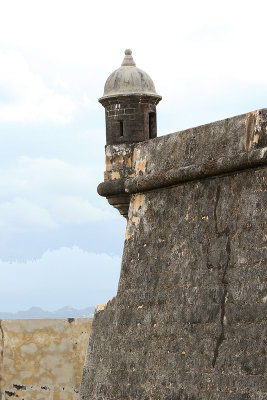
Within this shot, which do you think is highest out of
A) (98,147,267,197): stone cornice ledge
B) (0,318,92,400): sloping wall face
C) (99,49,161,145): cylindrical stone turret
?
(99,49,161,145): cylindrical stone turret

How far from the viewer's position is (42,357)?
944 cm

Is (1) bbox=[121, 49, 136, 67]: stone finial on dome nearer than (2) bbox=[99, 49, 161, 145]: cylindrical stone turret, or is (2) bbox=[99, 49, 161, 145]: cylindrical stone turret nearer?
(2) bbox=[99, 49, 161, 145]: cylindrical stone turret

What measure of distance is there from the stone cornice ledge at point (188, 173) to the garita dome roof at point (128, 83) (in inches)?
35.0

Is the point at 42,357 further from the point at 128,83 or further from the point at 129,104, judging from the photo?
the point at 128,83

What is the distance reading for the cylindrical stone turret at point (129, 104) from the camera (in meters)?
8.98

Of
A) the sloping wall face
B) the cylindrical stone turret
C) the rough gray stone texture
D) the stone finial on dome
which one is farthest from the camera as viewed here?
the sloping wall face

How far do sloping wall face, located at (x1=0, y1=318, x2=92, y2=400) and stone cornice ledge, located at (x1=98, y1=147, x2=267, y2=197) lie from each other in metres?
1.57

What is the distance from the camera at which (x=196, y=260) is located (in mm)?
7109

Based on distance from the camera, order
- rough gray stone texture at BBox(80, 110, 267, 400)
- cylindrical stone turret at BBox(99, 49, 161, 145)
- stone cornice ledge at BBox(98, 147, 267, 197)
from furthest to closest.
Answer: cylindrical stone turret at BBox(99, 49, 161, 145) → stone cornice ledge at BBox(98, 147, 267, 197) → rough gray stone texture at BBox(80, 110, 267, 400)

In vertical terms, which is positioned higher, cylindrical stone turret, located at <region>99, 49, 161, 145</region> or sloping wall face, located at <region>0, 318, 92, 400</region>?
cylindrical stone turret, located at <region>99, 49, 161, 145</region>

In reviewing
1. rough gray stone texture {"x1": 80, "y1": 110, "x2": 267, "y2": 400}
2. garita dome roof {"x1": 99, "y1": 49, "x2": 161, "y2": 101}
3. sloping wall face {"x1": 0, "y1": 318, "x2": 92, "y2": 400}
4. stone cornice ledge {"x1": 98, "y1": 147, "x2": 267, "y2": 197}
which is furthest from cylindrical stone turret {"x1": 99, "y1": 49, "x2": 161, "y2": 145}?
sloping wall face {"x1": 0, "y1": 318, "x2": 92, "y2": 400}

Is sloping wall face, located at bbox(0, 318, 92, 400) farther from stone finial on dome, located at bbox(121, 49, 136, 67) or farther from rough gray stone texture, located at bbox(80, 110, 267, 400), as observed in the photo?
stone finial on dome, located at bbox(121, 49, 136, 67)

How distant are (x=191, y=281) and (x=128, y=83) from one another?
2548 mm

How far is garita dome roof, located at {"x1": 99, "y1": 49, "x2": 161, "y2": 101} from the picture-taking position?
9.02 metres
